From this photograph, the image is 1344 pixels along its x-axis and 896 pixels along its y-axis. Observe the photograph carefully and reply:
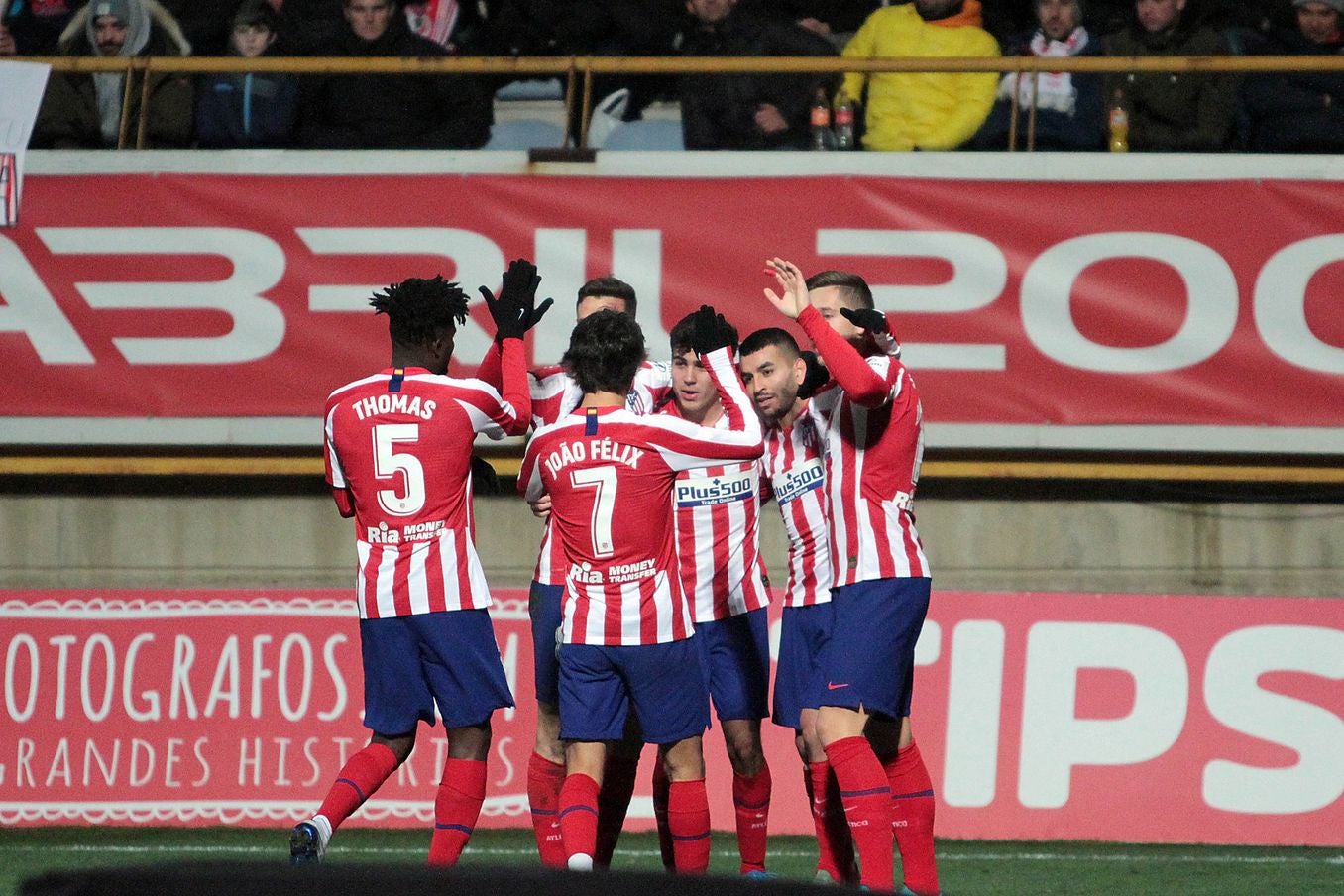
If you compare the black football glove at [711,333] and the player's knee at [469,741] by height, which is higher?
the black football glove at [711,333]

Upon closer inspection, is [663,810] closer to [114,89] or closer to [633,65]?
[633,65]

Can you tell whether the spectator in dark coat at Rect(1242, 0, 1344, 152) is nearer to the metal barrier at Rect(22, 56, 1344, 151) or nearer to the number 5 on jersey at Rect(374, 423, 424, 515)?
the metal barrier at Rect(22, 56, 1344, 151)

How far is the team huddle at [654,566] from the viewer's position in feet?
17.4

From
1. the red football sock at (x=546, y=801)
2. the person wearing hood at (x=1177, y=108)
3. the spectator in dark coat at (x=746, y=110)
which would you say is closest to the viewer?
the red football sock at (x=546, y=801)

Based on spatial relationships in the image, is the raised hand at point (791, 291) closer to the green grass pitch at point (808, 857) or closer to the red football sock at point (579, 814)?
the red football sock at point (579, 814)

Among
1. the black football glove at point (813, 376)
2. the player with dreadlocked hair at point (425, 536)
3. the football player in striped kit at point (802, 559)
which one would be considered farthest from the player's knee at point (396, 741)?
the black football glove at point (813, 376)

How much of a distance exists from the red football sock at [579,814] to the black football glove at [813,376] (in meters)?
1.56

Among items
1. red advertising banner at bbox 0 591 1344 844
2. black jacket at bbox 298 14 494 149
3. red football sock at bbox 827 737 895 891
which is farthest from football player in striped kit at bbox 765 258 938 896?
black jacket at bbox 298 14 494 149

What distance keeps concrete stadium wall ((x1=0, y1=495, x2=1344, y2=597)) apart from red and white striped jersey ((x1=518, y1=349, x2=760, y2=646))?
11.1ft

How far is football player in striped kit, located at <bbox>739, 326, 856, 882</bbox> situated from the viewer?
5.96 meters

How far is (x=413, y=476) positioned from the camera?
5617 millimetres

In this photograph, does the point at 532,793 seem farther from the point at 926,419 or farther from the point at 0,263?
the point at 0,263

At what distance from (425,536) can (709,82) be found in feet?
13.7

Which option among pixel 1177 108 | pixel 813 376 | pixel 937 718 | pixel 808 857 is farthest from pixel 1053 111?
pixel 808 857
